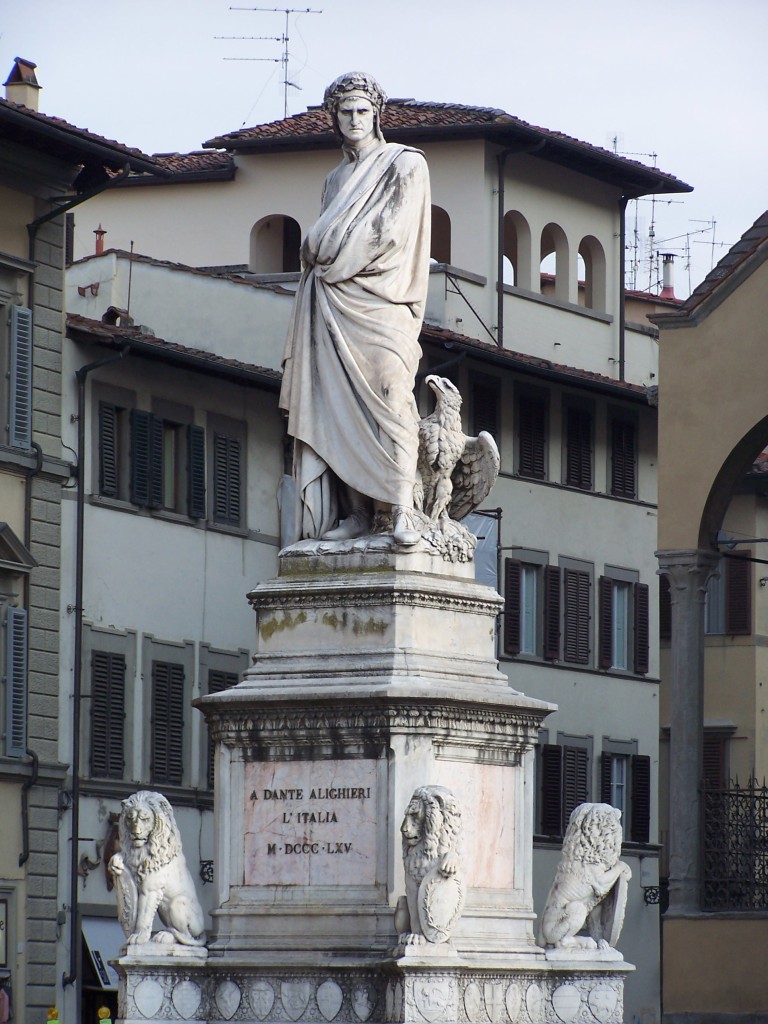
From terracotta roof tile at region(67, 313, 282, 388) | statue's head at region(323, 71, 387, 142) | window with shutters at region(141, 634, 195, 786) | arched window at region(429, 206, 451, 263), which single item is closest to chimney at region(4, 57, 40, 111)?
terracotta roof tile at region(67, 313, 282, 388)

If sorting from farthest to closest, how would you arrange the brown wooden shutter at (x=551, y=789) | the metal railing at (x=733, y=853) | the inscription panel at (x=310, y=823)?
the brown wooden shutter at (x=551, y=789)
the metal railing at (x=733, y=853)
the inscription panel at (x=310, y=823)

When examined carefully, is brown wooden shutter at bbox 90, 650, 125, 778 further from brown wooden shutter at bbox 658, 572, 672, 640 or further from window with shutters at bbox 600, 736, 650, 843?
brown wooden shutter at bbox 658, 572, 672, 640

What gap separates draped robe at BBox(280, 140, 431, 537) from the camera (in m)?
19.5

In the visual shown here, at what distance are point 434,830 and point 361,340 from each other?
3.21 m

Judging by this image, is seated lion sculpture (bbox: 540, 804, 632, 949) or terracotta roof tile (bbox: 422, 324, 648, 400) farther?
terracotta roof tile (bbox: 422, 324, 648, 400)

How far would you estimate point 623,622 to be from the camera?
2053 inches

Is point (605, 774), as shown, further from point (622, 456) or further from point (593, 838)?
point (593, 838)

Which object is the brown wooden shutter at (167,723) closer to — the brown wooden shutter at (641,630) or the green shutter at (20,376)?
the green shutter at (20,376)

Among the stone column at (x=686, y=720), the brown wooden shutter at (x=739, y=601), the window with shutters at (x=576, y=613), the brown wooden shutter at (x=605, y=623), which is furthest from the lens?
the brown wooden shutter at (x=739, y=601)

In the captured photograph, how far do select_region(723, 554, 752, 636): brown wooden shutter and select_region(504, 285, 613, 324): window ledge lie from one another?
15.0 ft

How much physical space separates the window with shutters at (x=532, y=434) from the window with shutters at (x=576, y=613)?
1.60 meters

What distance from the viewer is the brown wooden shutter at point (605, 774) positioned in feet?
167

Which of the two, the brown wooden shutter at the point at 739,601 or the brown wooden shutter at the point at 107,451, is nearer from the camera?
the brown wooden shutter at the point at 107,451

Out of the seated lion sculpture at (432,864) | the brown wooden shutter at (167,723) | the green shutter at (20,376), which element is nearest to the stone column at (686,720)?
the green shutter at (20,376)
